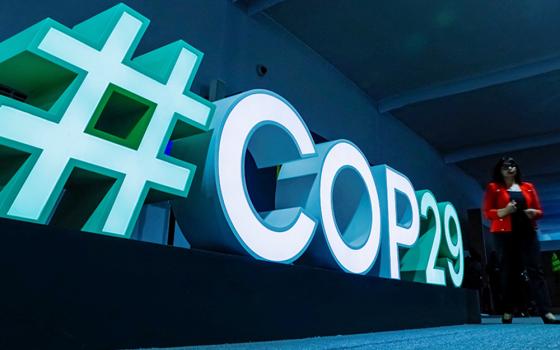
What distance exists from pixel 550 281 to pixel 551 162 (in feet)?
16.4

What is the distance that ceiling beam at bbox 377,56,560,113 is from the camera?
213 inches

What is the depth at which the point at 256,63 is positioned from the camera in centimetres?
432

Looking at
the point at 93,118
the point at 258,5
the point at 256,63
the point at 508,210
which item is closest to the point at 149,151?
the point at 93,118

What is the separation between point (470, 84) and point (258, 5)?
309 centimetres

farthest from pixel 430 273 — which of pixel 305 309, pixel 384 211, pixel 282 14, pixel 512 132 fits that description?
pixel 512 132

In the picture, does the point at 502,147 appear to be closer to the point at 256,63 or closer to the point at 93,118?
the point at 256,63

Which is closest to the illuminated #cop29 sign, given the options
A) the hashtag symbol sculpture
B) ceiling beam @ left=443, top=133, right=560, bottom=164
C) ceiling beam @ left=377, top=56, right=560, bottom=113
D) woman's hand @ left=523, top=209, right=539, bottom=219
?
the hashtag symbol sculpture

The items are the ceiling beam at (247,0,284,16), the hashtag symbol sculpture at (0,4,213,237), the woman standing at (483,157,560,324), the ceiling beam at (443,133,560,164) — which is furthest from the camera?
the ceiling beam at (443,133,560,164)

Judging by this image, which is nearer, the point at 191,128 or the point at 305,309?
the point at 191,128

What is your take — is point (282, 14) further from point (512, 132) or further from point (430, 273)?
point (512, 132)

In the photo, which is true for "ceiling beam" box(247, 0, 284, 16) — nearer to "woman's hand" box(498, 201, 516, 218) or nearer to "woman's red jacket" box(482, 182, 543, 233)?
"woman's red jacket" box(482, 182, 543, 233)

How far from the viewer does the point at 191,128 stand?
165cm

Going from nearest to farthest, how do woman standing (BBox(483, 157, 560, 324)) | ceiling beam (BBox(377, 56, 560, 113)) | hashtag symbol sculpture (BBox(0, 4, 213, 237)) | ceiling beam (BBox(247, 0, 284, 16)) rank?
hashtag symbol sculpture (BBox(0, 4, 213, 237))
woman standing (BBox(483, 157, 560, 324))
ceiling beam (BBox(247, 0, 284, 16))
ceiling beam (BBox(377, 56, 560, 113))

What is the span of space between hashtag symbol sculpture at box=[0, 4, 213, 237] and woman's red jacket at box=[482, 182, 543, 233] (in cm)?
222
